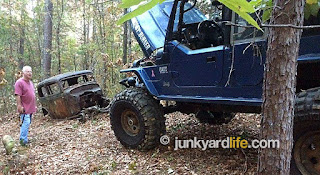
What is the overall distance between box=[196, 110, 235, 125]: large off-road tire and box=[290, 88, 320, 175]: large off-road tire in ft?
9.20

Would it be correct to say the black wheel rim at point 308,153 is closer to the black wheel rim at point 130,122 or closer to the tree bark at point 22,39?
the black wheel rim at point 130,122

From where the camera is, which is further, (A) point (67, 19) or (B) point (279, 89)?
(A) point (67, 19)

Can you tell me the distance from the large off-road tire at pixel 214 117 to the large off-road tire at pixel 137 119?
128cm

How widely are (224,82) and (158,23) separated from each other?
7.52 feet

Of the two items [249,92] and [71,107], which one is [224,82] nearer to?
[249,92]

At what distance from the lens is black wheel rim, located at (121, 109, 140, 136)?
4916 millimetres

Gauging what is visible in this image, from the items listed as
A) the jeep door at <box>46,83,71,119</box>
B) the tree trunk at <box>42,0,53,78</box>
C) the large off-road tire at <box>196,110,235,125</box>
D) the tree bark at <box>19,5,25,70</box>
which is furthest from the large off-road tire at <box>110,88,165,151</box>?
the tree bark at <box>19,5,25,70</box>

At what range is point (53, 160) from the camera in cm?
490

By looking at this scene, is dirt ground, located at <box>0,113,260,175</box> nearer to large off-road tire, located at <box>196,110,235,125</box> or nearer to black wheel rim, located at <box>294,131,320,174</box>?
large off-road tire, located at <box>196,110,235,125</box>

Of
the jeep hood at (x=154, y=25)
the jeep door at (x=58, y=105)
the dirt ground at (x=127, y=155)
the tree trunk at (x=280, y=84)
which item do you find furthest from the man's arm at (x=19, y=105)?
the tree trunk at (x=280, y=84)

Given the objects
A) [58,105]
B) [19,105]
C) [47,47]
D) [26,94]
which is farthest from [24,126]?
[47,47]

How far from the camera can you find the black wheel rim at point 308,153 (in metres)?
2.69

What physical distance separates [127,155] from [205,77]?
2015 millimetres

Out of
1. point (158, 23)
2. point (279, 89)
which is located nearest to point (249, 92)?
point (279, 89)
